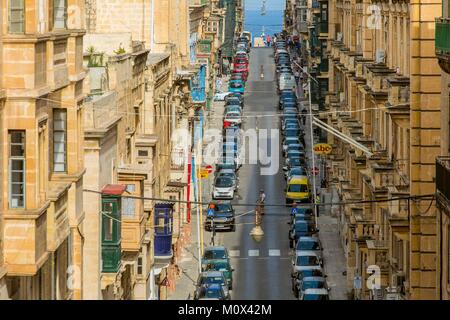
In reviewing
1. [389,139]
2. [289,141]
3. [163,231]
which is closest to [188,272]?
[163,231]

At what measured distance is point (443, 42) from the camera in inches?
1250

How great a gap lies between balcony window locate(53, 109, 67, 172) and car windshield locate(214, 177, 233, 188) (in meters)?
52.5

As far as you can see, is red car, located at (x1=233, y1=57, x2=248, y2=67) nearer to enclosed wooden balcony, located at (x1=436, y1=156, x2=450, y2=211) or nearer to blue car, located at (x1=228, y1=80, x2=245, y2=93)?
blue car, located at (x1=228, y1=80, x2=245, y2=93)

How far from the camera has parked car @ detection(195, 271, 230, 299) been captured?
182 ft

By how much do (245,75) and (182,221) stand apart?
81499mm

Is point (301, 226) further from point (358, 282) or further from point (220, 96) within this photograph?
point (220, 96)

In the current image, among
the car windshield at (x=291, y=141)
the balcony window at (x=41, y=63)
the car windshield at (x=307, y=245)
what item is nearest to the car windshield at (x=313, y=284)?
the car windshield at (x=307, y=245)

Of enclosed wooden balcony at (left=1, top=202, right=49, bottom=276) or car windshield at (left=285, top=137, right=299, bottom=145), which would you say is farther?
car windshield at (left=285, top=137, right=299, bottom=145)

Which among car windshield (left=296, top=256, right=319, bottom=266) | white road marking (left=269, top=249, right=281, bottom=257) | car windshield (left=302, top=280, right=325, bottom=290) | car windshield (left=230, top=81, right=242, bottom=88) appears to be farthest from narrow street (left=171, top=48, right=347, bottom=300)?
car windshield (left=230, top=81, right=242, bottom=88)

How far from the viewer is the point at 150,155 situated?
5388 centimetres

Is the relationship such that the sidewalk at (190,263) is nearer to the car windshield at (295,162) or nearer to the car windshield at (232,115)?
the car windshield at (295,162)

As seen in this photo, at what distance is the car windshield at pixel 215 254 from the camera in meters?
62.8

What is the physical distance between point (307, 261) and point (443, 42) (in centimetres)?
3035

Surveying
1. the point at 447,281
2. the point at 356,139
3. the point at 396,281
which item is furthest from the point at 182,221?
the point at 447,281
